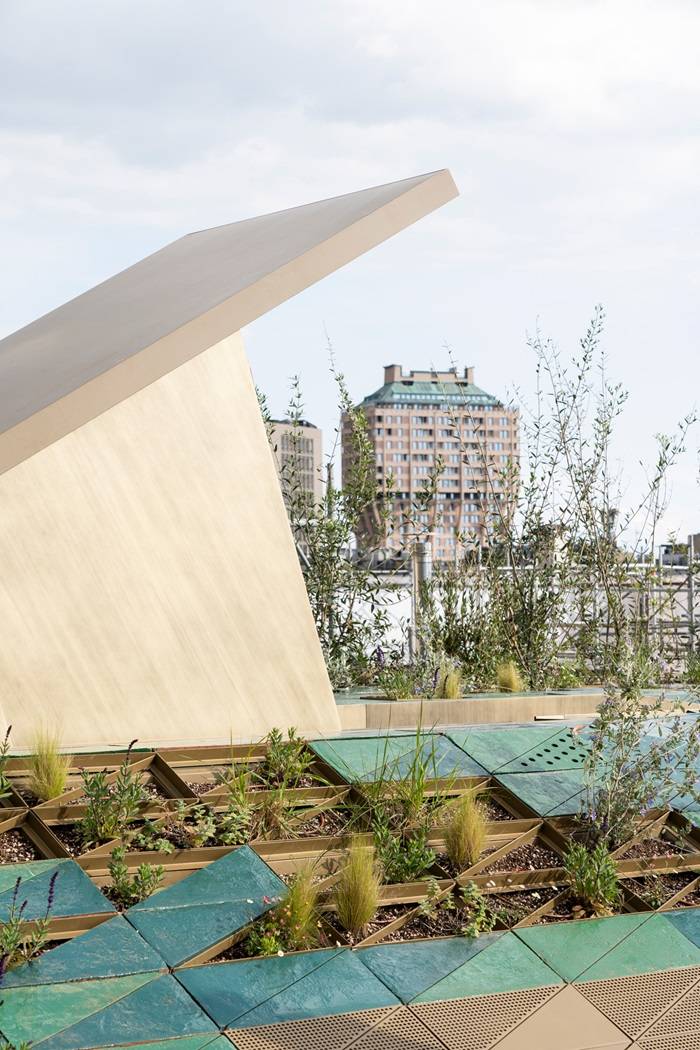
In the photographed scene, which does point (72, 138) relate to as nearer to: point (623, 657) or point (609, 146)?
point (609, 146)

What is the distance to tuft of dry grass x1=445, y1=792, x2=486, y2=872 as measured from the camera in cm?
502

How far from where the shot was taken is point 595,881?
16.1 feet

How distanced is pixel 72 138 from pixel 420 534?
12.3ft

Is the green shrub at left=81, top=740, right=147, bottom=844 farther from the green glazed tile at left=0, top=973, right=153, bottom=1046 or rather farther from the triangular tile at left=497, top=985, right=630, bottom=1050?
the triangular tile at left=497, top=985, right=630, bottom=1050

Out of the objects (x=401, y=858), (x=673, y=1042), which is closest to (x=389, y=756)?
(x=401, y=858)

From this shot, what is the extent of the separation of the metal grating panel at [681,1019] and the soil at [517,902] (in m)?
0.66

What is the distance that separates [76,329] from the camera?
622cm

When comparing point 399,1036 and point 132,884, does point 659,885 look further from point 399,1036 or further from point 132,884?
point 132,884

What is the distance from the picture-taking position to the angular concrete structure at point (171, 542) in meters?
5.75

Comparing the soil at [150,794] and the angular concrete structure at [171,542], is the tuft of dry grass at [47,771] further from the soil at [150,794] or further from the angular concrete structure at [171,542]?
the angular concrete structure at [171,542]

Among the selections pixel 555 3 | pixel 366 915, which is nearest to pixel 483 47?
pixel 555 3

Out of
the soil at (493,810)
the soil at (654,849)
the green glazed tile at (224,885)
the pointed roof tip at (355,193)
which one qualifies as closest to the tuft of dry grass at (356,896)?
the green glazed tile at (224,885)

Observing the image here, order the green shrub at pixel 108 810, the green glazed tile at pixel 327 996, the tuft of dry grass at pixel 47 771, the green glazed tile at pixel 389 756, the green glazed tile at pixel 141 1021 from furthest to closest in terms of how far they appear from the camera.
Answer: the green glazed tile at pixel 389 756 < the tuft of dry grass at pixel 47 771 < the green shrub at pixel 108 810 < the green glazed tile at pixel 327 996 < the green glazed tile at pixel 141 1021

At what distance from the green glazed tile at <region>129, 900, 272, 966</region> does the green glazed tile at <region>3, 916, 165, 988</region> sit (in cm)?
5
